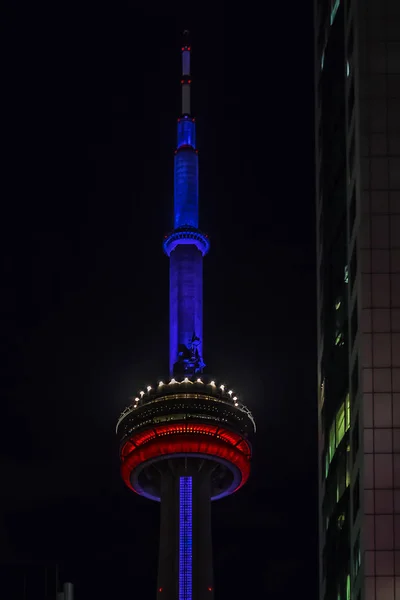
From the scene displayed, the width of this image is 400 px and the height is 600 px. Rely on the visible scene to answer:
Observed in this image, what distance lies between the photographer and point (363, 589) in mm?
82000

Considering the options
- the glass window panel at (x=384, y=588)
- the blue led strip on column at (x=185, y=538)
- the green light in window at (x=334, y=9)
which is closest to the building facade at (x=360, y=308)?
the glass window panel at (x=384, y=588)

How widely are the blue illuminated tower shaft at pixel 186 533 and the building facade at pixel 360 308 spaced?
80.3 m

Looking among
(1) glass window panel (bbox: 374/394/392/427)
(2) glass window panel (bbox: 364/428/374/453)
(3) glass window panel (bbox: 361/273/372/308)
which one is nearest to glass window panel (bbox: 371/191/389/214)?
(3) glass window panel (bbox: 361/273/372/308)

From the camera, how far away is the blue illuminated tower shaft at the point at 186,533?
589 feet

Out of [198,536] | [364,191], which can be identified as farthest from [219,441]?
[364,191]

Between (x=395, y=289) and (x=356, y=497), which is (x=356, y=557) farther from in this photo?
(x=395, y=289)

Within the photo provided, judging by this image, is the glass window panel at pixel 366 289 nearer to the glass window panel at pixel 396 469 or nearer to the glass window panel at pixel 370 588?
the glass window panel at pixel 396 469

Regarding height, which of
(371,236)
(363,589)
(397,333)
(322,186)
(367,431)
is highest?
(322,186)

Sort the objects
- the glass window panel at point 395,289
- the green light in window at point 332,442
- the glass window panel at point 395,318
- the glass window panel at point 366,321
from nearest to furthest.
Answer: the glass window panel at point 395,318, the glass window panel at point 366,321, the glass window panel at point 395,289, the green light in window at point 332,442

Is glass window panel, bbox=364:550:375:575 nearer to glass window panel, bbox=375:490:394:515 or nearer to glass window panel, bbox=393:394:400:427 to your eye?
glass window panel, bbox=375:490:394:515

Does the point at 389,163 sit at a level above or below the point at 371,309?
above

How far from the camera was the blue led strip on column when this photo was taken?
179375 millimetres

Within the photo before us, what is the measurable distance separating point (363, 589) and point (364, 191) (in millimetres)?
24319

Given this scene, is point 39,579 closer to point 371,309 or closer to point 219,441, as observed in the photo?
point 371,309
